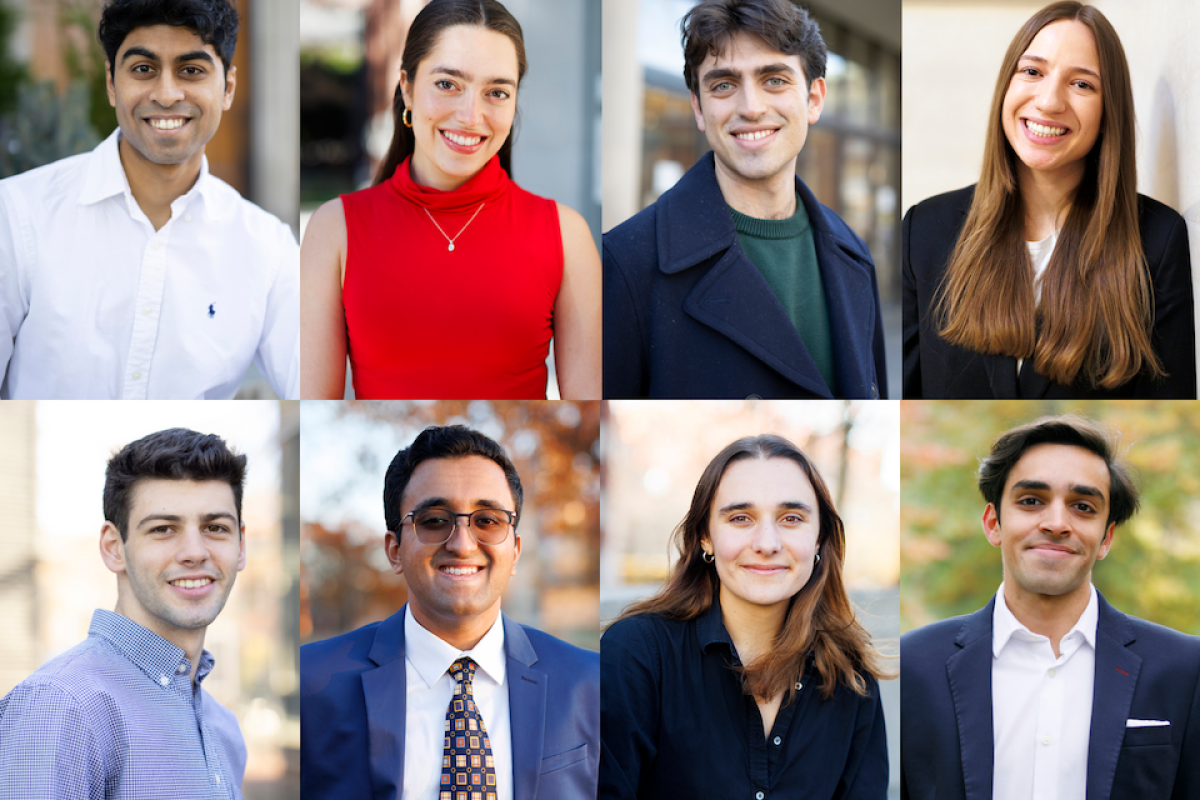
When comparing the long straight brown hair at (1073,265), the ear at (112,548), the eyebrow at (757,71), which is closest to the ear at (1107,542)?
the long straight brown hair at (1073,265)

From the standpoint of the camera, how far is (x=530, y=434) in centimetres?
283

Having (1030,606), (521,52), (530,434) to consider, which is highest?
(521,52)

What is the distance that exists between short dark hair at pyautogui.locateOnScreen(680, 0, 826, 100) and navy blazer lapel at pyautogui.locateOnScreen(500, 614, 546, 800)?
1.62 meters

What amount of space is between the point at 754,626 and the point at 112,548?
1797mm

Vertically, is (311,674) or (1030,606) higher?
(1030,606)

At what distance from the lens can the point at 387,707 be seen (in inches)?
110

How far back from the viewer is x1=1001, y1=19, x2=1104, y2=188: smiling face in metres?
2.75

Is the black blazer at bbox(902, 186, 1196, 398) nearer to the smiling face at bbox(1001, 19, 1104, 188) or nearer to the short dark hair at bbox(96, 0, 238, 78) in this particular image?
the smiling face at bbox(1001, 19, 1104, 188)

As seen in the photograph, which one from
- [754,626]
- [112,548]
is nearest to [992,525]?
[754,626]

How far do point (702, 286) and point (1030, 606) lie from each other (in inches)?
51.5

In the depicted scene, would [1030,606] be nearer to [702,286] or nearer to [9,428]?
[702,286]

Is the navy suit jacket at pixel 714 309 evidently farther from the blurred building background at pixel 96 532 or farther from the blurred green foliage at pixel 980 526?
the blurred building background at pixel 96 532

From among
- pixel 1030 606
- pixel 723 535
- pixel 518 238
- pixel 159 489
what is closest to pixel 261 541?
pixel 159 489

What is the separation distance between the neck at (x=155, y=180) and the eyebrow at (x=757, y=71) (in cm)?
145
